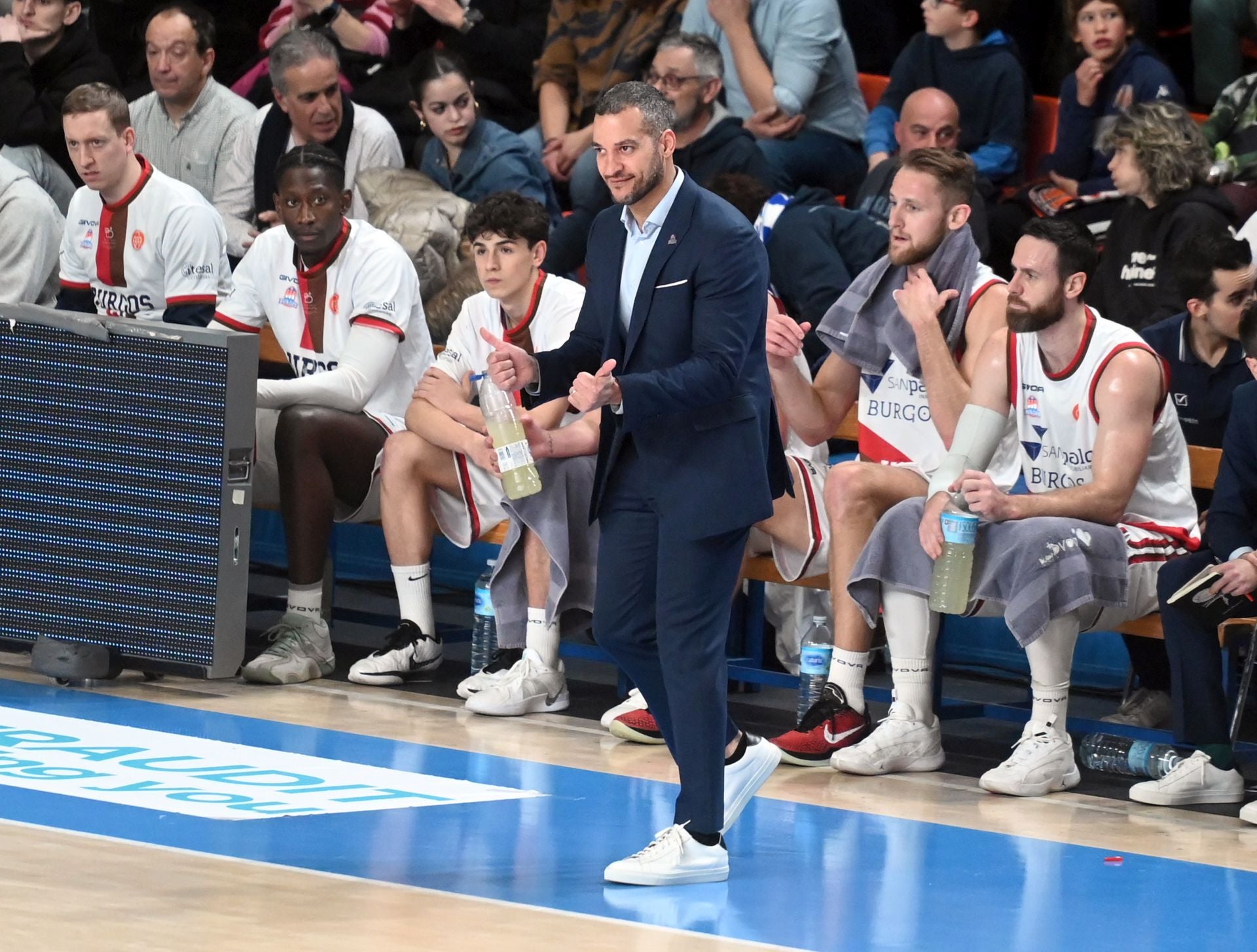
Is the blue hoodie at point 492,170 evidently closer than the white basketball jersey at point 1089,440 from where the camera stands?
No

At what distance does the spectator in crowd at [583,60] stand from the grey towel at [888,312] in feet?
8.54

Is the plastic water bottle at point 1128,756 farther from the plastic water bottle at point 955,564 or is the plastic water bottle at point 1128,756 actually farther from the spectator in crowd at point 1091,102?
the spectator in crowd at point 1091,102

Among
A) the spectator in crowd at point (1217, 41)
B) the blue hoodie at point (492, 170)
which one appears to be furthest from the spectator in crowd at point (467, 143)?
the spectator in crowd at point (1217, 41)

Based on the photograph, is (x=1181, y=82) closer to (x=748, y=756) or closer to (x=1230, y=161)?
(x=1230, y=161)

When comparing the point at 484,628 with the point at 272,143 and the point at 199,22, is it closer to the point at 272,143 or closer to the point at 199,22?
the point at 272,143

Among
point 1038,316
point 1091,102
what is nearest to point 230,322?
point 1038,316

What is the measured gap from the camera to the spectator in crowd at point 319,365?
21.7 ft

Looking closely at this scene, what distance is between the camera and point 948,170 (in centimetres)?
585

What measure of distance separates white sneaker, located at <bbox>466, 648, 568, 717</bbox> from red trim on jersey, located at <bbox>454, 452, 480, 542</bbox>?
52 cm

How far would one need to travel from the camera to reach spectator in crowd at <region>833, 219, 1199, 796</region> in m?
5.45

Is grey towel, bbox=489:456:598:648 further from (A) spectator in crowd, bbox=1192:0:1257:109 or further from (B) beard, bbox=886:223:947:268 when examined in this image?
(A) spectator in crowd, bbox=1192:0:1257:109

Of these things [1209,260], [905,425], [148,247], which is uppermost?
[1209,260]

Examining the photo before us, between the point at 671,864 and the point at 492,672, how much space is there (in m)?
2.15

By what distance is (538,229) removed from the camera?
21.0 feet
